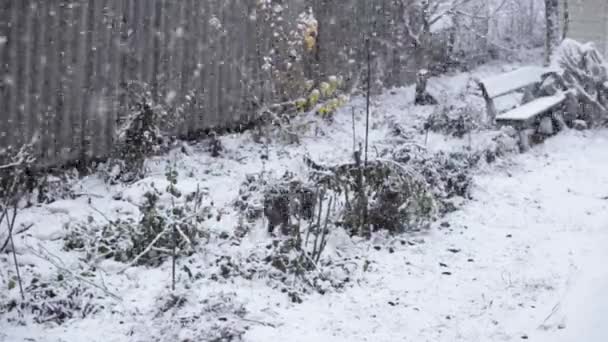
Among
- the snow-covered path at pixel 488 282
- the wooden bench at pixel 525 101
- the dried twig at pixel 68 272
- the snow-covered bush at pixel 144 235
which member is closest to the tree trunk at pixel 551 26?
the wooden bench at pixel 525 101

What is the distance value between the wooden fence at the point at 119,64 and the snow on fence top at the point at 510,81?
2.56m

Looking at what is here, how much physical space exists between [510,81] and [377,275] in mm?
6560

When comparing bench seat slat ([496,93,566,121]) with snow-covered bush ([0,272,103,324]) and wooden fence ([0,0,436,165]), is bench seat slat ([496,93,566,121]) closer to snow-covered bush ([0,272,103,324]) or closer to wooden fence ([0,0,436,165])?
wooden fence ([0,0,436,165])

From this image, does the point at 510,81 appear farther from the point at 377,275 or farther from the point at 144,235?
the point at 144,235

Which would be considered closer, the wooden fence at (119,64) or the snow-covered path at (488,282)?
the snow-covered path at (488,282)

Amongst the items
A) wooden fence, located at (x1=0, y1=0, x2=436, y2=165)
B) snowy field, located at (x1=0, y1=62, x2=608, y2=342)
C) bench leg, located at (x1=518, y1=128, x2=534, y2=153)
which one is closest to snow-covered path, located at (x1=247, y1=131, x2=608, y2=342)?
snowy field, located at (x1=0, y1=62, x2=608, y2=342)

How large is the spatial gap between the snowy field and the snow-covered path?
0.01m

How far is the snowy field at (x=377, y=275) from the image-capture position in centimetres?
404

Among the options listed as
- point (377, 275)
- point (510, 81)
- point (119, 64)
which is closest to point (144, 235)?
point (377, 275)

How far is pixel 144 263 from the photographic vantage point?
15.7 ft

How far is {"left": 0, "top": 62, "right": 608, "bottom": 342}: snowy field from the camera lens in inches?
159

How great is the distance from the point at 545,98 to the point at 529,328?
6942 mm

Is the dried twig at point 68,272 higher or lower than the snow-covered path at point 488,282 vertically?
higher

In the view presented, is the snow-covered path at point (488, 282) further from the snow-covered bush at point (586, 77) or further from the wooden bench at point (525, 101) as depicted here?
the snow-covered bush at point (586, 77)
